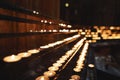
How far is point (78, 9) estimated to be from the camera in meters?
18.7

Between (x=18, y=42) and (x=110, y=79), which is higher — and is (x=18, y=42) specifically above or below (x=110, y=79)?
above

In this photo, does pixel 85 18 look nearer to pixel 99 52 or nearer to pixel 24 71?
pixel 99 52

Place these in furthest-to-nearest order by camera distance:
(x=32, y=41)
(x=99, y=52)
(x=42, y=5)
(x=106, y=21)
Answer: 1. (x=106, y=21)
2. (x=99, y=52)
3. (x=42, y=5)
4. (x=32, y=41)

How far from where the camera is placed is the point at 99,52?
42.4 feet

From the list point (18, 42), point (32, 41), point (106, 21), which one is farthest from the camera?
point (106, 21)

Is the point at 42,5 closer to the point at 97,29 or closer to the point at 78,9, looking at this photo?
the point at 97,29

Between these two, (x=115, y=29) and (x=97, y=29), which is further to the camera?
(x=115, y=29)

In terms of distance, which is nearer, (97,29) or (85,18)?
(97,29)

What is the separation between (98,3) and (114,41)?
588 centimetres

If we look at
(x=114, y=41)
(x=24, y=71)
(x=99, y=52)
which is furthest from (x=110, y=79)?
(x=114, y=41)

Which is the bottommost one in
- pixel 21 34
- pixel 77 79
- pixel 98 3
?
pixel 77 79

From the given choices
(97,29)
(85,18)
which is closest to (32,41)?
(97,29)

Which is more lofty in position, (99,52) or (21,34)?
(21,34)

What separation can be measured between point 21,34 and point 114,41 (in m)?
13.5
